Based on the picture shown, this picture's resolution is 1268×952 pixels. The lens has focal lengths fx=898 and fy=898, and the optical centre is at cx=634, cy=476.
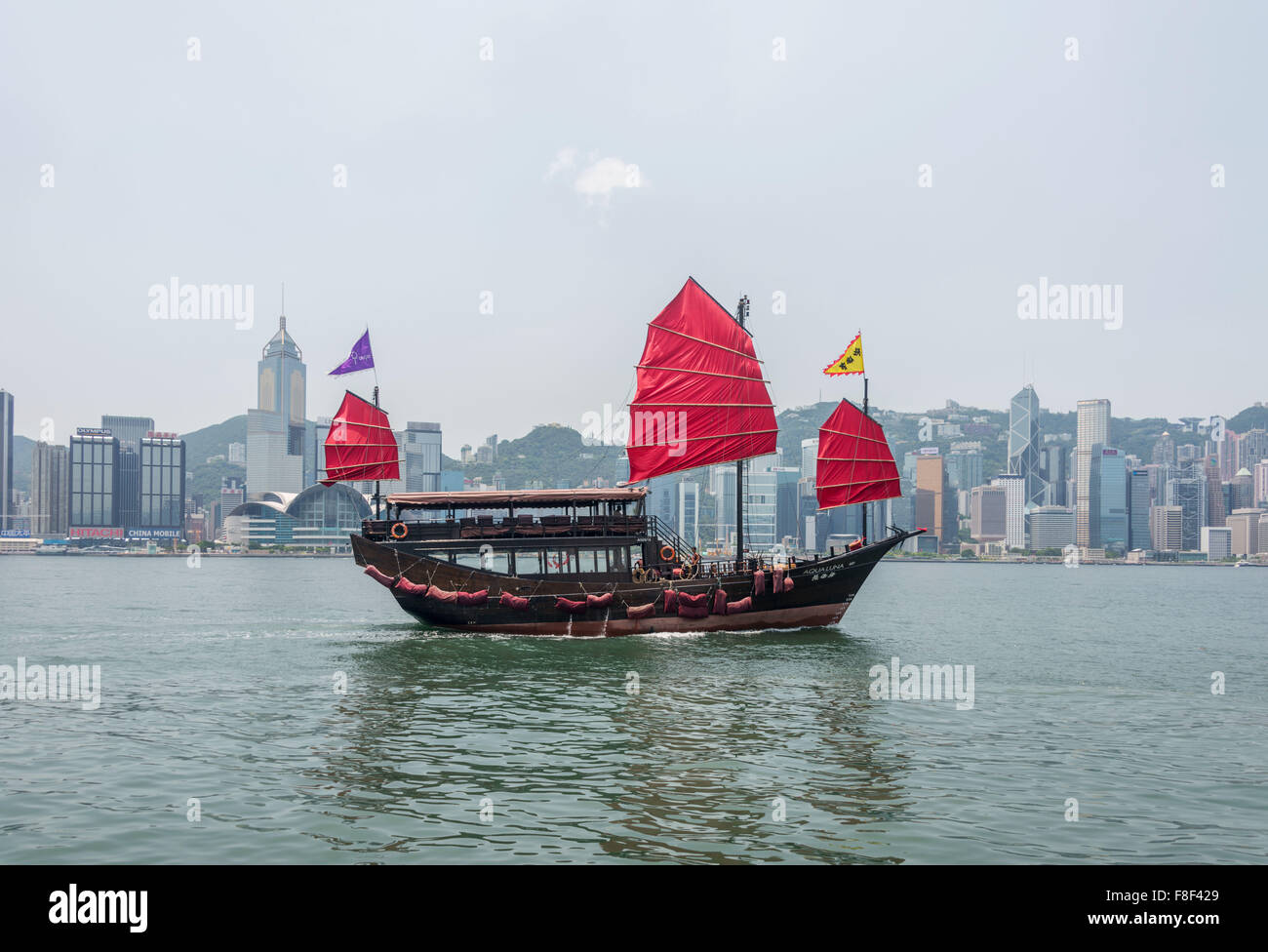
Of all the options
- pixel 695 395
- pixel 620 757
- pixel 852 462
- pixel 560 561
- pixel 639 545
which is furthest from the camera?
pixel 695 395

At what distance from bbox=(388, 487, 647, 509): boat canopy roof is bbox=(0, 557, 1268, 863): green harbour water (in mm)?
5650

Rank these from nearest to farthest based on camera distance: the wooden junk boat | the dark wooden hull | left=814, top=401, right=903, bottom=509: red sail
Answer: the dark wooden hull
the wooden junk boat
left=814, top=401, right=903, bottom=509: red sail

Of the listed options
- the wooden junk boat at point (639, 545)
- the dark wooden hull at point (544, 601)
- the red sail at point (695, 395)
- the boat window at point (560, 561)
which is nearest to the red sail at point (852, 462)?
the wooden junk boat at point (639, 545)

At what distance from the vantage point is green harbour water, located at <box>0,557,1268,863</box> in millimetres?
11758

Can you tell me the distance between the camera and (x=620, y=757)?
1611 centimetres

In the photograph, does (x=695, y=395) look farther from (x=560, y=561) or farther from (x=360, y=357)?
(x=360, y=357)

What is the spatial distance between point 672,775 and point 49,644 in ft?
96.5

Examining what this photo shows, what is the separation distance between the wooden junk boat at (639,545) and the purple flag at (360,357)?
2.31 m

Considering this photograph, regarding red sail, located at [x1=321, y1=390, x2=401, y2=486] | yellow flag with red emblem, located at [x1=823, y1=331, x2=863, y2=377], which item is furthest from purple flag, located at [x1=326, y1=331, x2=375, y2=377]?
yellow flag with red emblem, located at [x1=823, y1=331, x2=863, y2=377]

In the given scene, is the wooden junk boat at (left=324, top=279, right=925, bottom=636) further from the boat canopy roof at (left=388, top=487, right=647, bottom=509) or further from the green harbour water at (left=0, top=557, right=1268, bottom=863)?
the green harbour water at (left=0, top=557, right=1268, bottom=863)

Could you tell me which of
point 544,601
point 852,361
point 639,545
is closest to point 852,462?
point 852,361

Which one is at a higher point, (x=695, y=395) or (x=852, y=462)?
(x=695, y=395)

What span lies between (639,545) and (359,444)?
14.0 meters

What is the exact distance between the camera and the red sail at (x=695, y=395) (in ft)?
132
